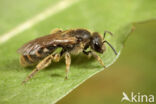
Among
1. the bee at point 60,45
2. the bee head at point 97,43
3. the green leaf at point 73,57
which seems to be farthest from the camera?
the bee head at point 97,43

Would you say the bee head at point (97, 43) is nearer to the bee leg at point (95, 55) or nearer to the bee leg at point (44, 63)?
the bee leg at point (95, 55)

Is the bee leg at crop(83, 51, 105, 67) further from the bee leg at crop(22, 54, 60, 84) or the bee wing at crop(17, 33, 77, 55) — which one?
the bee leg at crop(22, 54, 60, 84)

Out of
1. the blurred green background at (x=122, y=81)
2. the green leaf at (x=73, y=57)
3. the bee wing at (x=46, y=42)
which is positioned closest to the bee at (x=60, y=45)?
the bee wing at (x=46, y=42)

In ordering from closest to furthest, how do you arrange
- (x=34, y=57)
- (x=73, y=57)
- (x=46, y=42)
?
(x=46, y=42) < (x=34, y=57) < (x=73, y=57)

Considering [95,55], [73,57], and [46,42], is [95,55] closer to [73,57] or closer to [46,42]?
[73,57]

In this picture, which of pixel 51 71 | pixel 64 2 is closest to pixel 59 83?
pixel 51 71

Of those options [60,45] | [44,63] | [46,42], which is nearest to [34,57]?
[44,63]
